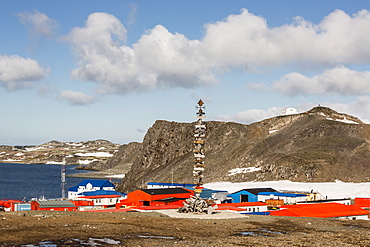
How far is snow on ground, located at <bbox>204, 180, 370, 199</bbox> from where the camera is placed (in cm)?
9349

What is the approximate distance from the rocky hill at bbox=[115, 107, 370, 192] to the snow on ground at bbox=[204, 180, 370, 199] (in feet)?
21.4

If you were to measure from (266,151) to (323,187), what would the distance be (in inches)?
1659

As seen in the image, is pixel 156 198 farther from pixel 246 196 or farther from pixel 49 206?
pixel 49 206

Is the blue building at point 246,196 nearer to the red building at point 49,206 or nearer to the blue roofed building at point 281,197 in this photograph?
the blue roofed building at point 281,197

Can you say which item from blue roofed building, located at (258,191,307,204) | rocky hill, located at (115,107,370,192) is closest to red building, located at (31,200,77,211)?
blue roofed building, located at (258,191,307,204)

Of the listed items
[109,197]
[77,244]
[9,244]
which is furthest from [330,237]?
[109,197]

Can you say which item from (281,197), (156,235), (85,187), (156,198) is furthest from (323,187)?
(156,235)

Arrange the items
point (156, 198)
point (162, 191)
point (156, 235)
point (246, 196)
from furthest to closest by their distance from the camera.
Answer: point (246, 196) < point (162, 191) < point (156, 198) < point (156, 235)

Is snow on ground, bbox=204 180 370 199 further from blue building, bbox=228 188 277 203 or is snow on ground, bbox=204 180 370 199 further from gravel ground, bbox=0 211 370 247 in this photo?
gravel ground, bbox=0 211 370 247

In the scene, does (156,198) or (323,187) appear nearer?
(156,198)

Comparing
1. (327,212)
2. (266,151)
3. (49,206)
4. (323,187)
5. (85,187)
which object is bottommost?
(327,212)

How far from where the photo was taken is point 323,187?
102 m

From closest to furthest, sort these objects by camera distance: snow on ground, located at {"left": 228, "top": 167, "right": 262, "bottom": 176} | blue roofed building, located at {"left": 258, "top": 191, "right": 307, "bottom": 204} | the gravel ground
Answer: the gravel ground → blue roofed building, located at {"left": 258, "top": 191, "right": 307, "bottom": 204} → snow on ground, located at {"left": 228, "top": 167, "right": 262, "bottom": 176}

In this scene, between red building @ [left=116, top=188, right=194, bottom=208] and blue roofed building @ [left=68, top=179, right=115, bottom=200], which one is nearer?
red building @ [left=116, top=188, right=194, bottom=208]
